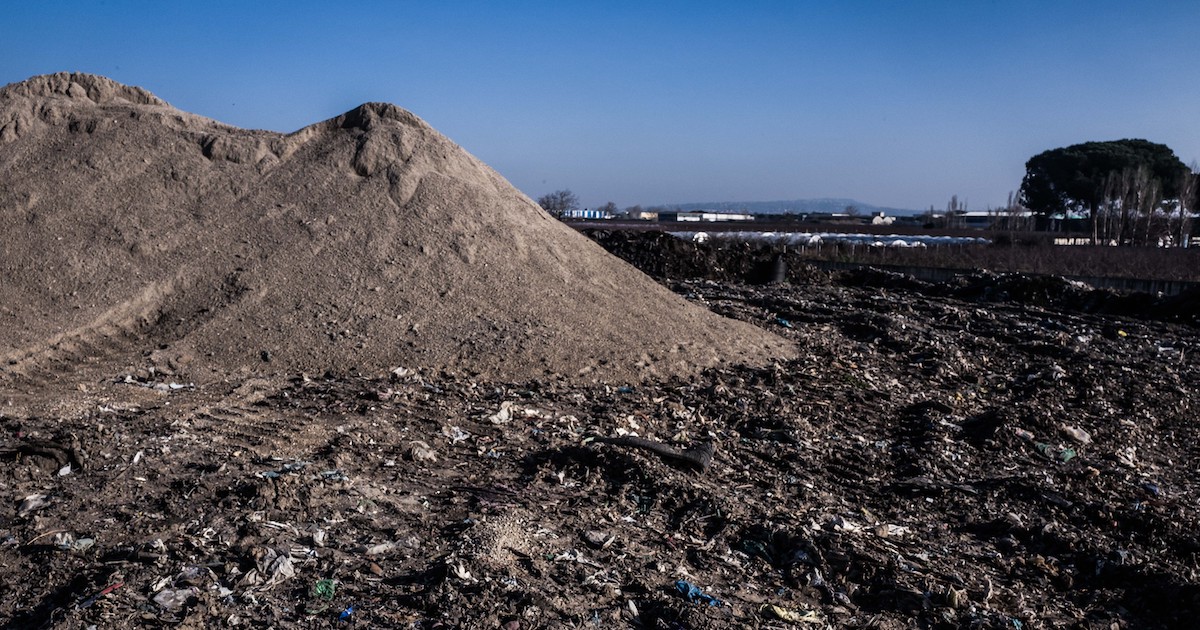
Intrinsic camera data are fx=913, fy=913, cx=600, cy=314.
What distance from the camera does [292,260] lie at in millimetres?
7453

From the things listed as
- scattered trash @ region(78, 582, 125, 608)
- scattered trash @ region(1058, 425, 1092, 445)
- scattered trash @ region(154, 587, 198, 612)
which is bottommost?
scattered trash @ region(1058, 425, 1092, 445)

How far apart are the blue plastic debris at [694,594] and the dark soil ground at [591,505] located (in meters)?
0.02

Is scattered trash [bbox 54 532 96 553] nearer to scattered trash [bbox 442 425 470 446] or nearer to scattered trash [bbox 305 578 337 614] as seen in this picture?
scattered trash [bbox 305 578 337 614]

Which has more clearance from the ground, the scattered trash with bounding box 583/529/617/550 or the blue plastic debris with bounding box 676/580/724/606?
the scattered trash with bounding box 583/529/617/550

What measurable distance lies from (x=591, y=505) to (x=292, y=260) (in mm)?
4250

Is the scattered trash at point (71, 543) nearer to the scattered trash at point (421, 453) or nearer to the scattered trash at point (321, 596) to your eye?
the scattered trash at point (321, 596)

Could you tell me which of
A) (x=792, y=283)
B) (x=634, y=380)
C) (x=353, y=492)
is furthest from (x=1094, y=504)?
(x=792, y=283)

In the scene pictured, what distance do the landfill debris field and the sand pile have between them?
0.11ft

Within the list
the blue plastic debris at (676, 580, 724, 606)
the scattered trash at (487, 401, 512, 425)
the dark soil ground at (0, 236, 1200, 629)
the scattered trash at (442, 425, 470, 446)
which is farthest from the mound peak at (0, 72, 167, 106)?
the blue plastic debris at (676, 580, 724, 606)

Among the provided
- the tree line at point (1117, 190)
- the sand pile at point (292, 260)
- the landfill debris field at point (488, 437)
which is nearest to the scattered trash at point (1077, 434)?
the landfill debris field at point (488, 437)

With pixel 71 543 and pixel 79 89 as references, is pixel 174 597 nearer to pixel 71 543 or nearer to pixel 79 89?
pixel 71 543

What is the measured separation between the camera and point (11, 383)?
5656 mm

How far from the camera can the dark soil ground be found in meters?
3.22

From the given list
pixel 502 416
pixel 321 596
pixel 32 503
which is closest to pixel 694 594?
pixel 321 596
